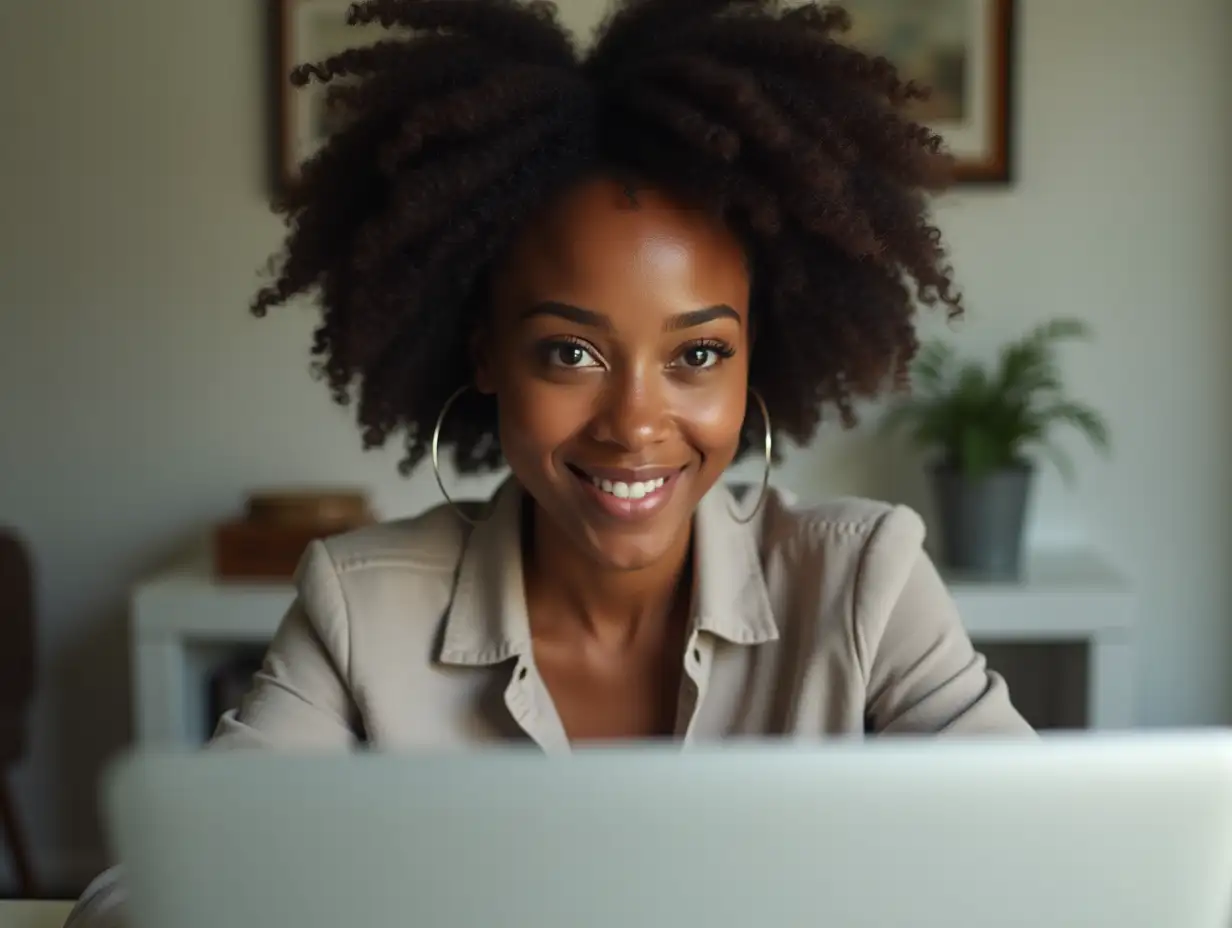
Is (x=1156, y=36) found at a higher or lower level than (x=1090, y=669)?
higher

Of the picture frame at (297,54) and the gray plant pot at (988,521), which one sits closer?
the gray plant pot at (988,521)

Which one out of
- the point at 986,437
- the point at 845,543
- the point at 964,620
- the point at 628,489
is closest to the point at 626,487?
the point at 628,489

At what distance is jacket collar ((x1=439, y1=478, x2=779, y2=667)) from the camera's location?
1.05m

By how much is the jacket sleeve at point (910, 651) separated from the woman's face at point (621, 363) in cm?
16

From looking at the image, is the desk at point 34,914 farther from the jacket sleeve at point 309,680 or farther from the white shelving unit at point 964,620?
the white shelving unit at point 964,620

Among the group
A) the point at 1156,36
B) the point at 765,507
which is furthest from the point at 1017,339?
the point at 765,507

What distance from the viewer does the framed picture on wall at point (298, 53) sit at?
245 cm

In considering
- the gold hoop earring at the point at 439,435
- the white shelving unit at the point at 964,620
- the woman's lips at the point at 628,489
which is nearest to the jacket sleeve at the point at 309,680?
the gold hoop earring at the point at 439,435

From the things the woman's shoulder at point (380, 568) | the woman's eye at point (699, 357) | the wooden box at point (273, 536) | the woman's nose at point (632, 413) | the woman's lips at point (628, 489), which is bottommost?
the wooden box at point (273, 536)

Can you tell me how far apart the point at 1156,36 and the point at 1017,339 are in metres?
0.61

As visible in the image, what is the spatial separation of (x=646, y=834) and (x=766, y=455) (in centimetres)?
82

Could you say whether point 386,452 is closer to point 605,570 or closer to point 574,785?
point 605,570

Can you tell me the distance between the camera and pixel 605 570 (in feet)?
3.54

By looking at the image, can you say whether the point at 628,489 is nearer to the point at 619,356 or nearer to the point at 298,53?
the point at 619,356
